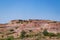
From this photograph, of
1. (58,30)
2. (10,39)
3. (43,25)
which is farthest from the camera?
(43,25)

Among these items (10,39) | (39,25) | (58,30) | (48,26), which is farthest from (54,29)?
(10,39)

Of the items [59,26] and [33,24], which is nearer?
[59,26]

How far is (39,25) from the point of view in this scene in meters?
61.3

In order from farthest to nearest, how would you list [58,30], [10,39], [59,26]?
[59,26] → [58,30] → [10,39]

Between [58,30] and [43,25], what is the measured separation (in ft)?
27.9

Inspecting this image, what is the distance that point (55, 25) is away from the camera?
5669 centimetres

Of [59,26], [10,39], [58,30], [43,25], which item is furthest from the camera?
[43,25]

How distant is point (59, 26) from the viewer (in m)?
56.2

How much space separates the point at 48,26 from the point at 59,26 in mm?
3145

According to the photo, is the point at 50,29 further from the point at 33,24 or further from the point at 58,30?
the point at 33,24

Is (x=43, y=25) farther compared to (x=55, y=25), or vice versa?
(x=43, y=25)

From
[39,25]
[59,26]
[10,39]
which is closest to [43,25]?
[39,25]

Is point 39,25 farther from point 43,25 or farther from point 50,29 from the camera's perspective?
point 50,29

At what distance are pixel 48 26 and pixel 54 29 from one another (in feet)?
15.2
